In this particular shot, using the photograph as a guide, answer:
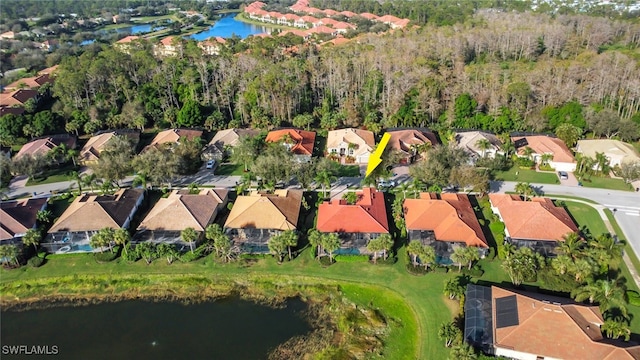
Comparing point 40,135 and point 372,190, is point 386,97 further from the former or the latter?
point 40,135

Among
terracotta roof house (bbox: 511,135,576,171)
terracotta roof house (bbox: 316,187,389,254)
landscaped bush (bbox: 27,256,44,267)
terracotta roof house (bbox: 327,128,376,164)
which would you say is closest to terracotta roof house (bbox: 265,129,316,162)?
terracotta roof house (bbox: 327,128,376,164)

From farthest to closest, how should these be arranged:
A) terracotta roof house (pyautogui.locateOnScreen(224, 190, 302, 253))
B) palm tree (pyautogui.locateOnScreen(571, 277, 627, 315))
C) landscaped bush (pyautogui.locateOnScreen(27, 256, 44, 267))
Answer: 1. terracotta roof house (pyautogui.locateOnScreen(224, 190, 302, 253))
2. landscaped bush (pyautogui.locateOnScreen(27, 256, 44, 267))
3. palm tree (pyautogui.locateOnScreen(571, 277, 627, 315))

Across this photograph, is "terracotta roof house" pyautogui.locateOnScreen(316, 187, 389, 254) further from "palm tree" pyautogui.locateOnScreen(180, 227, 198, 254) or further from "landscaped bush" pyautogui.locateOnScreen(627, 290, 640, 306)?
"landscaped bush" pyautogui.locateOnScreen(627, 290, 640, 306)

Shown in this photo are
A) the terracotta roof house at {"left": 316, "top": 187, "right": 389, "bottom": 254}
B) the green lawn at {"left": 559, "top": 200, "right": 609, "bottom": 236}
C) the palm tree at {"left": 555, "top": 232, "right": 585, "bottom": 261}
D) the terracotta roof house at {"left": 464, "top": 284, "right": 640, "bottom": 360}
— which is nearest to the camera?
the terracotta roof house at {"left": 464, "top": 284, "right": 640, "bottom": 360}

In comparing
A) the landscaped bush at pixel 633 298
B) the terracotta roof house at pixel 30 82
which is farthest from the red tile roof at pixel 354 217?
the terracotta roof house at pixel 30 82

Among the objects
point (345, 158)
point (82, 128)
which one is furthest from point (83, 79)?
point (345, 158)

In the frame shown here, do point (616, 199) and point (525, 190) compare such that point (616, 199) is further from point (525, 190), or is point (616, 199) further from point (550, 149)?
point (525, 190)

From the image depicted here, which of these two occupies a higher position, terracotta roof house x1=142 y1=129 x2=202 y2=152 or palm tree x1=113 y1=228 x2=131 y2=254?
terracotta roof house x1=142 y1=129 x2=202 y2=152
